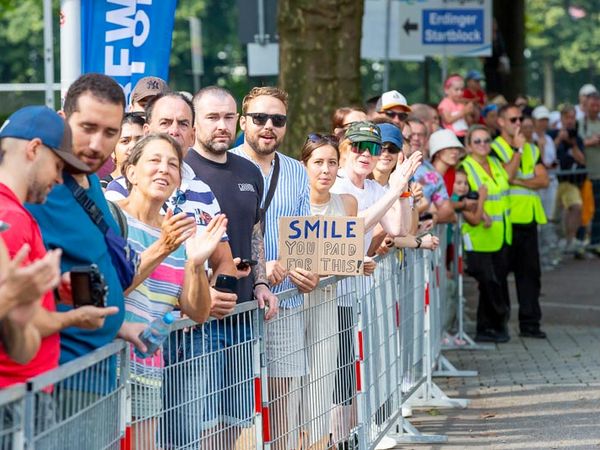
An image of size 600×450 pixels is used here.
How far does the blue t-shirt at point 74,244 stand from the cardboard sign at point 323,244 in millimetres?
2437

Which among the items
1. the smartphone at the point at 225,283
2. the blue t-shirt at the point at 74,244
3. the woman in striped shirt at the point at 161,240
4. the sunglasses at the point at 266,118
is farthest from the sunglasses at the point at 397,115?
the blue t-shirt at the point at 74,244

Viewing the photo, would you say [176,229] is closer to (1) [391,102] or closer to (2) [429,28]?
(1) [391,102]

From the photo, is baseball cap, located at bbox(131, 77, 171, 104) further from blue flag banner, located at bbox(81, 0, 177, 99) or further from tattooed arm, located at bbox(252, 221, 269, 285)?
tattooed arm, located at bbox(252, 221, 269, 285)

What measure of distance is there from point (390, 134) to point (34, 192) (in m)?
5.37

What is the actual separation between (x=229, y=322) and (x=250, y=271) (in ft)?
2.52

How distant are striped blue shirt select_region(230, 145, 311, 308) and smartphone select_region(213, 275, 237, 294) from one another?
1.19m

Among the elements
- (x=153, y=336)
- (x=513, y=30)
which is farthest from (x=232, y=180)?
(x=513, y=30)

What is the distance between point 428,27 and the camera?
802 inches

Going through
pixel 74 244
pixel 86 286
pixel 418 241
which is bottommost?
pixel 418 241

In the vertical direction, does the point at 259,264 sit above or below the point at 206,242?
below

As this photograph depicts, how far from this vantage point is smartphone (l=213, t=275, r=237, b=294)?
623 cm

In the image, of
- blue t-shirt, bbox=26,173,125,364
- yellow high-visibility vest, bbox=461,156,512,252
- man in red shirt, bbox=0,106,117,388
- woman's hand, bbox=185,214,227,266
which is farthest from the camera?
yellow high-visibility vest, bbox=461,156,512,252

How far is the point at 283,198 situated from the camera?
25.5ft

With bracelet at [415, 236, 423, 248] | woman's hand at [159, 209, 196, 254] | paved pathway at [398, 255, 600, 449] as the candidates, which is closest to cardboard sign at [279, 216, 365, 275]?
woman's hand at [159, 209, 196, 254]
